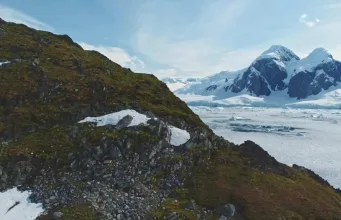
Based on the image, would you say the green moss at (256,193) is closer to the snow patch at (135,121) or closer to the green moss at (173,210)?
the green moss at (173,210)

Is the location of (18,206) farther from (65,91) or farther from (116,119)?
(65,91)

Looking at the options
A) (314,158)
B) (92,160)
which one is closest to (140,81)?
(92,160)

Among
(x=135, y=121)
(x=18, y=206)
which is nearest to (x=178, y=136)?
(x=135, y=121)

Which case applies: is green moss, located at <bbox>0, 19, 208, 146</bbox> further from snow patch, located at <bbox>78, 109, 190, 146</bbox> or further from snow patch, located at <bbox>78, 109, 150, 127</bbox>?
snow patch, located at <bbox>78, 109, 190, 146</bbox>

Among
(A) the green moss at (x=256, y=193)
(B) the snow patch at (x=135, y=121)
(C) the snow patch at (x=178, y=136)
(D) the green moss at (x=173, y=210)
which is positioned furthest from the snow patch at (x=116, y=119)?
(D) the green moss at (x=173, y=210)

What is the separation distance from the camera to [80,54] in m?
71.9

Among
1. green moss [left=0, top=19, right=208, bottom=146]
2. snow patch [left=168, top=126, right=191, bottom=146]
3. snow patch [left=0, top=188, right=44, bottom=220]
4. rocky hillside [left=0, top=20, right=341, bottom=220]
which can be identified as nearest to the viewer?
snow patch [left=0, top=188, right=44, bottom=220]

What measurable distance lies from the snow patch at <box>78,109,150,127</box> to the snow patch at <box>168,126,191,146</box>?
11.4ft

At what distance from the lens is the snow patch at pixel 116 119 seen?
45875 mm

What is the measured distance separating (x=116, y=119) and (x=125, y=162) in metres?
8.28

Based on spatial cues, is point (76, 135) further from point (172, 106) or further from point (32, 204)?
point (172, 106)

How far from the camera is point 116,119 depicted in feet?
153

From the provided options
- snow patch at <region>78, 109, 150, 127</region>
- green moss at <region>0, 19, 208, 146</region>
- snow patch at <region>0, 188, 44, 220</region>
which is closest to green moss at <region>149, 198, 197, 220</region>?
snow patch at <region>0, 188, 44, 220</region>

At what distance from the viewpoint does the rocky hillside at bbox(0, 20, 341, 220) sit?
34969 millimetres
